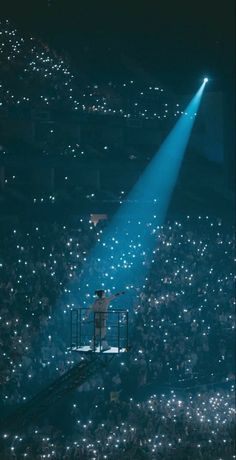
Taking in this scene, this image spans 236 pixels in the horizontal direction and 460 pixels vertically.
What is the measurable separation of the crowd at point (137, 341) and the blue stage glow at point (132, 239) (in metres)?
0.06

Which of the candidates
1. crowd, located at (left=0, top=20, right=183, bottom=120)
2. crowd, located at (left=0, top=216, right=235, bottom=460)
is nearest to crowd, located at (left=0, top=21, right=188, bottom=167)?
crowd, located at (left=0, top=20, right=183, bottom=120)

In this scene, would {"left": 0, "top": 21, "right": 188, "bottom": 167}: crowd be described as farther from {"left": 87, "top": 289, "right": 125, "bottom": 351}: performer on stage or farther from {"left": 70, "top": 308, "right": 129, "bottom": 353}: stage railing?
{"left": 87, "top": 289, "right": 125, "bottom": 351}: performer on stage

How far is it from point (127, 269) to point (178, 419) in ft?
11.7

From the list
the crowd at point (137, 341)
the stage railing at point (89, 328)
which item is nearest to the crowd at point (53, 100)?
the crowd at point (137, 341)

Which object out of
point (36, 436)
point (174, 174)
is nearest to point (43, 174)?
point (174, 174)

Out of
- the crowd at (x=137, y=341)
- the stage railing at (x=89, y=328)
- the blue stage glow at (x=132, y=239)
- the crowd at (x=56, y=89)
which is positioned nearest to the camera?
the stage railing at (x=89, y=328)

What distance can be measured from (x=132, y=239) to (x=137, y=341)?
94.0 inches

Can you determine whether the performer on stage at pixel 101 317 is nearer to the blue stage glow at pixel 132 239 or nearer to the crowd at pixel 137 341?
the crowd at pixel 137 341

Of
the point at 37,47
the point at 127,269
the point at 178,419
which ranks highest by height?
the point at 37,47

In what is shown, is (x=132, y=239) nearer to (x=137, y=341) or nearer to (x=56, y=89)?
(x=137, y=341)

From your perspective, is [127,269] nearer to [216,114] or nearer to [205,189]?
[205,189]

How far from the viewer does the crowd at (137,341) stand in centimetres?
2091

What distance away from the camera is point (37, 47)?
82.7 ft

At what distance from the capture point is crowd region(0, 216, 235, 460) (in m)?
20.9
